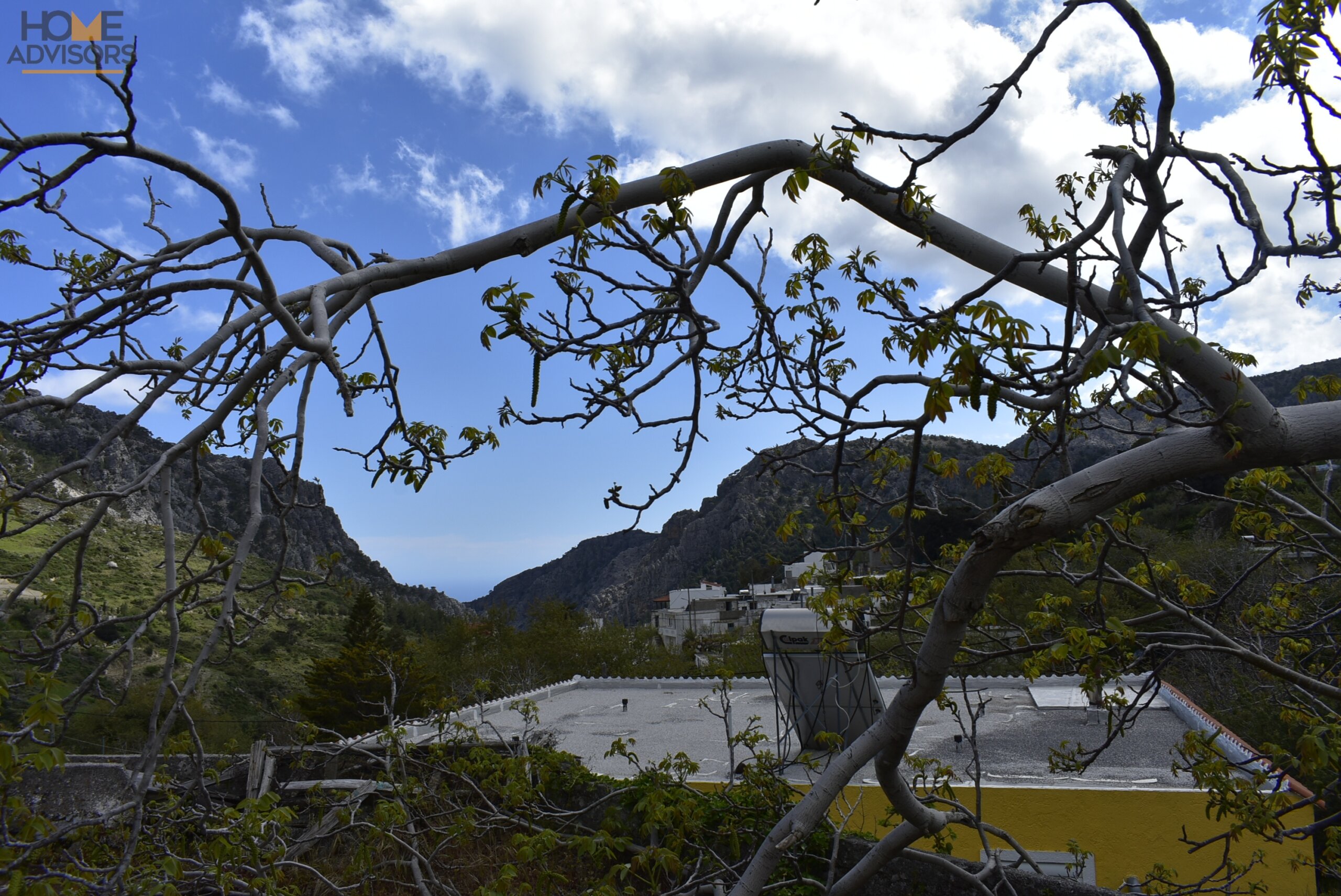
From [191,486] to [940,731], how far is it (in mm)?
11735

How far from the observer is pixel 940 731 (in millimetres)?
12250

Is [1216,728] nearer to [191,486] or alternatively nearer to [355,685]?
[191,486]

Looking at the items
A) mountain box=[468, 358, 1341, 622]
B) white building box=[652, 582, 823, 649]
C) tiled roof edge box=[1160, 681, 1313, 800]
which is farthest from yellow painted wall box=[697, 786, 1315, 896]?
white building box=[652, 582, 823, 649]

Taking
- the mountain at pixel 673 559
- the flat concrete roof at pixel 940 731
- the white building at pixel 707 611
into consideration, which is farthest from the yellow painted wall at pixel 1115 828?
the white building at pixel 707 611

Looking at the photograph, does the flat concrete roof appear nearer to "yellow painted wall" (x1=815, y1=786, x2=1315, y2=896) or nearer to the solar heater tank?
"yellow painted wall" (x1=815, y1=786, x2=1315, y2=896)

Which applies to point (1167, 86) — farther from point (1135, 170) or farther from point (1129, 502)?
point (1129, 502)

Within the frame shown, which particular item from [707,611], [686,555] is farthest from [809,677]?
[686,555]

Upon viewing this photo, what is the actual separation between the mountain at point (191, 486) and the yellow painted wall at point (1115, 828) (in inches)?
264

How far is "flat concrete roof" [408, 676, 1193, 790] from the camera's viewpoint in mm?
9758

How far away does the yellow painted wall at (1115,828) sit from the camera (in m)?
8.24

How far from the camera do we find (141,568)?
28.8m

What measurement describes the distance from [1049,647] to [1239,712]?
1519cm

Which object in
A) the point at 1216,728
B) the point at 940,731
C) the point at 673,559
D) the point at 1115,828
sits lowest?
the point at 1115,828

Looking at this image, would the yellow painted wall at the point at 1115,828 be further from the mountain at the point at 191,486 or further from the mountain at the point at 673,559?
the mountain at the point at 673,559
